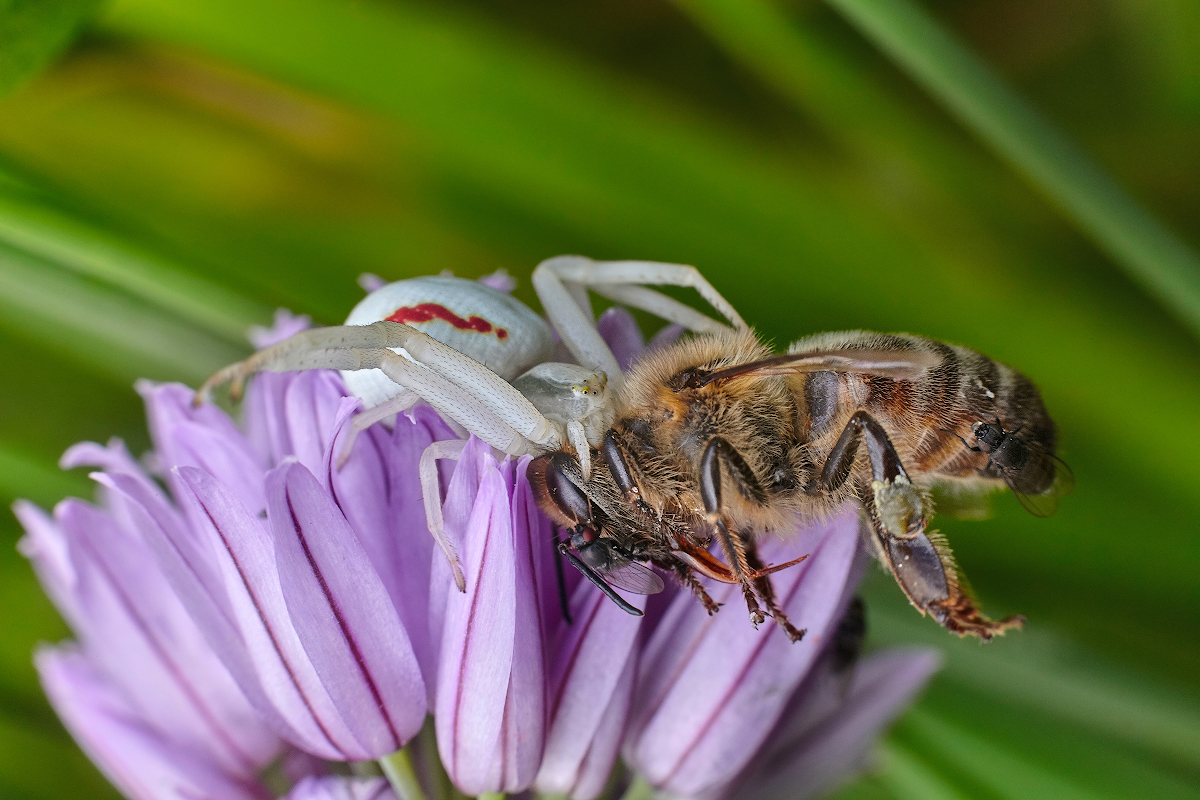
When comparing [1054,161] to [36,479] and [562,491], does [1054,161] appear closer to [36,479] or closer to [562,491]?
[562,491]

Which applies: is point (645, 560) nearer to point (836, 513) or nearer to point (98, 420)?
point (836, 513)

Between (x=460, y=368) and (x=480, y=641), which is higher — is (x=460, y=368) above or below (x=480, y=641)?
above

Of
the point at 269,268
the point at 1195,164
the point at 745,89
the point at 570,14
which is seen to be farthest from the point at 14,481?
the point at 1195,164

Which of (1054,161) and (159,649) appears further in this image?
(1054,161)

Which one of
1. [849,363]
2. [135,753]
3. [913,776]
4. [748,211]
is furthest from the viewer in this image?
[748,211]

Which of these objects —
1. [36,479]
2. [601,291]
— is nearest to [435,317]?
[601,291]

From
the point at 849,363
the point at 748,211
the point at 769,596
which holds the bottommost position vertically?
the point at 769,596

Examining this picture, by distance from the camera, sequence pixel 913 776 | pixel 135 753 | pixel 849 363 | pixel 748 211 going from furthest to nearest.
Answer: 1. pixel 748 211
2. pixel 913 776
3. pixel 135 753
4. pixel 849 363
